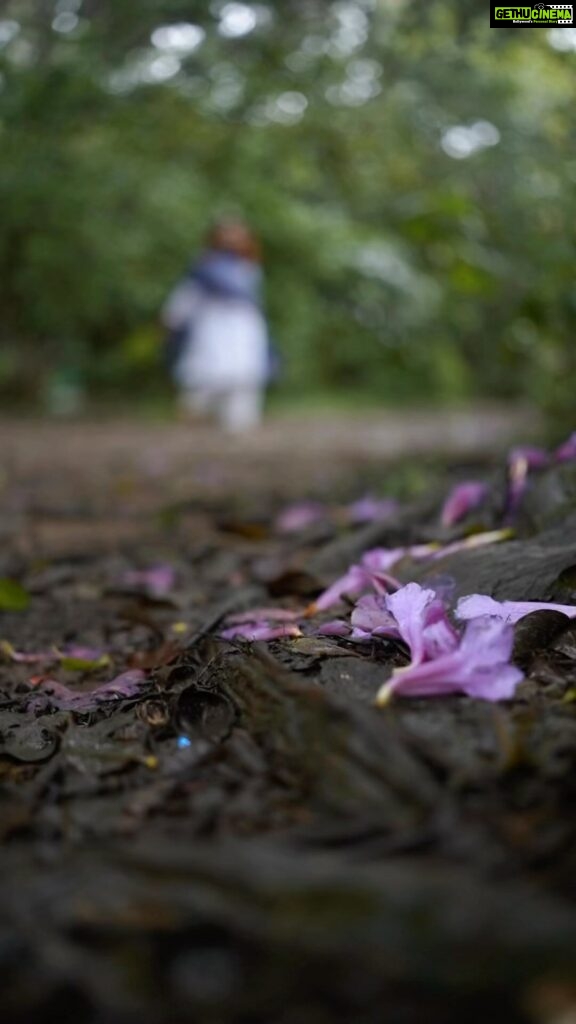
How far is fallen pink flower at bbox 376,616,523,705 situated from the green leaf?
1265 millimetres

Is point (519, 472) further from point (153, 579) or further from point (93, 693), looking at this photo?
point (93, 693)

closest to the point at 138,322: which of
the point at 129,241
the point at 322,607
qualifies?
the point at 129,241

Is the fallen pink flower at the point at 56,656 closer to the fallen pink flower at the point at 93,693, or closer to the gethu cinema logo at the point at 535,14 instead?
the fallen pink flower at the point at 93,693

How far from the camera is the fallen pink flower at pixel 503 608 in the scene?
4.50 ft

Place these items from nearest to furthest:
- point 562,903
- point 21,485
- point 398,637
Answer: point 562,903, point 398,637, point 21,485

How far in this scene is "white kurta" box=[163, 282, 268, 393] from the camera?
10336 mm

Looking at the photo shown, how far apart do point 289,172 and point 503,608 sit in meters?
10.6

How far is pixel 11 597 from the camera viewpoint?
226 cm

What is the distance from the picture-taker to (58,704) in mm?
1511

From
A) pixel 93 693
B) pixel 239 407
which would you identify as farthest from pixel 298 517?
pixel 239 407

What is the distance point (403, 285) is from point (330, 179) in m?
1.58

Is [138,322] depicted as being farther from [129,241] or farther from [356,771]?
[356,771]

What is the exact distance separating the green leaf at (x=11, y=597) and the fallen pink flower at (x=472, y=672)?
49.8 inches

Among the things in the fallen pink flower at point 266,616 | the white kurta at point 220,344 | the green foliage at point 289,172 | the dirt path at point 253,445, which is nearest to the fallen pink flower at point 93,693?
the fallen pink flower at point 266,616
